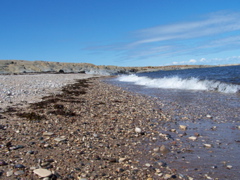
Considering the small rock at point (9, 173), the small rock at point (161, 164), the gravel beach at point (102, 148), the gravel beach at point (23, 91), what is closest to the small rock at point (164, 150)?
the gravel beach at point (102, 148)

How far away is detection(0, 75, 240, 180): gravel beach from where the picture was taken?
396cm

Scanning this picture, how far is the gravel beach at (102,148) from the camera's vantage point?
396 centimetres

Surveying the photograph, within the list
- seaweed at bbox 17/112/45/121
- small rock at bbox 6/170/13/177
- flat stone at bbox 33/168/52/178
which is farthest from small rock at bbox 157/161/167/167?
seaweed at bbox 17/112/45/121

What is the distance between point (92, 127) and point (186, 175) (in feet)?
12.4

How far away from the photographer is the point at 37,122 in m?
7.35

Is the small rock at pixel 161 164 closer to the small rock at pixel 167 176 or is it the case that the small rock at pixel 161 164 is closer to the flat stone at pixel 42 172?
the small rock at pixel 167 176

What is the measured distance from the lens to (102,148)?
17.2 feet

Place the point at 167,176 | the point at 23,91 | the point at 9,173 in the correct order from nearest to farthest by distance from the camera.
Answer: the point at 9,173, the point at 167,176, the point at 23,91

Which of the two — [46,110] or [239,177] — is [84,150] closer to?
[239,177]

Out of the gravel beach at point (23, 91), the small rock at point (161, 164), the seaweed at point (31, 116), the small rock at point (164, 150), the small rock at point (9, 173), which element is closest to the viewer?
the small rock at point (9, 173)

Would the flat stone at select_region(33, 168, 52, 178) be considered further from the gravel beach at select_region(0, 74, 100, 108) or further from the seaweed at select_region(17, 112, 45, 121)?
the gravel beach at select_region(0, 74, 100, 108)

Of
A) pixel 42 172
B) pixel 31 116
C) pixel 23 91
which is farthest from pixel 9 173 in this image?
pixel 23 91

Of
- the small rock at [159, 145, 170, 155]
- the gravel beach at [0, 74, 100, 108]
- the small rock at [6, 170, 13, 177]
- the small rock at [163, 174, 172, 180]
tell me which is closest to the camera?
the small rock at [6, 170, 13, 177]

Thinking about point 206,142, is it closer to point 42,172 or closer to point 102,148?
point 102,148
